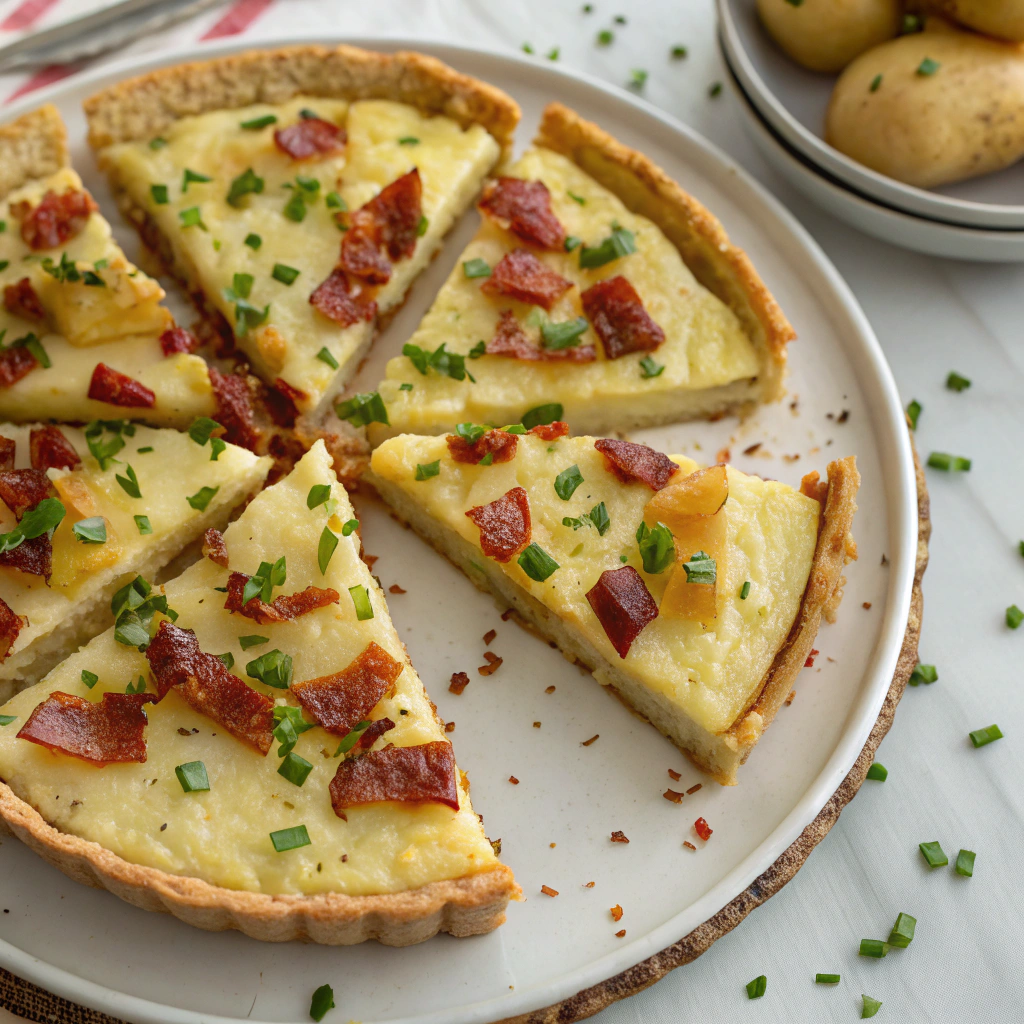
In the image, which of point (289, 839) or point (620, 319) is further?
point (620, 319)

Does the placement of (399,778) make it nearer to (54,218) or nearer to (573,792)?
(573,792)

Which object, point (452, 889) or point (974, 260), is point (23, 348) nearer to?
point (452, 889)

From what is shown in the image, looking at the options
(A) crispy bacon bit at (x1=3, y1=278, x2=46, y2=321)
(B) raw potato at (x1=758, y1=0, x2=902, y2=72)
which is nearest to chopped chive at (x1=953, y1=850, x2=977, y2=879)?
(B) raw potato at (x1=758, y1=0, x2=902, y2=72)

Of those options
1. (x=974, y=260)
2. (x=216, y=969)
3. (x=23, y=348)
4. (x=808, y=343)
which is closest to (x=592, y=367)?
(x=808, y=343)

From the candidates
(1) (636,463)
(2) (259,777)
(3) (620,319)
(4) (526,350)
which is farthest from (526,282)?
(2) (259,777)

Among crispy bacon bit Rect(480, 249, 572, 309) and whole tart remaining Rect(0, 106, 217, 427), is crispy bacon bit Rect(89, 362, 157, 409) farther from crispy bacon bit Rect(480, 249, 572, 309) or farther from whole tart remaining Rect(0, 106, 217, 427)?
crispy bacon bit Rect(480, 249, 572, 309)

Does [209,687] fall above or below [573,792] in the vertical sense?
above
